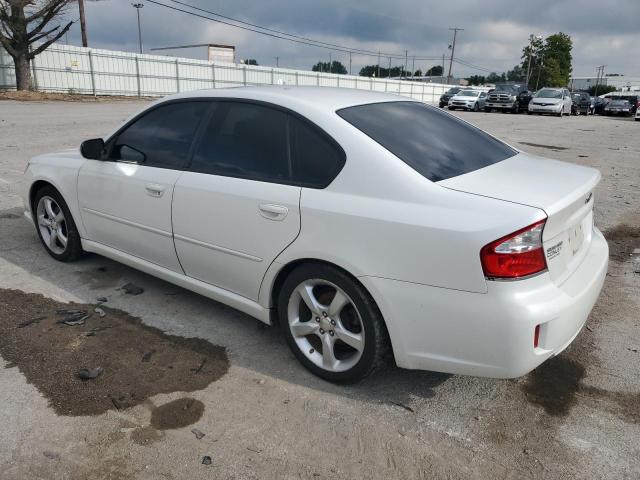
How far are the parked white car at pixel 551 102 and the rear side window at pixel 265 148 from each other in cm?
3397

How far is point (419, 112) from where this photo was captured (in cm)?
355

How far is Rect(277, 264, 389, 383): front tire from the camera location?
274 cm

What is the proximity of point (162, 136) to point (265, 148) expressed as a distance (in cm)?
102

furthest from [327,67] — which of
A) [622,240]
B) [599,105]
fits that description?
[622,240]

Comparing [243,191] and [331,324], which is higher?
[243,191]

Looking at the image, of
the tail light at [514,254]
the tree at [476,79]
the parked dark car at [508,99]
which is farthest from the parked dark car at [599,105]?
the tree at [476,79]

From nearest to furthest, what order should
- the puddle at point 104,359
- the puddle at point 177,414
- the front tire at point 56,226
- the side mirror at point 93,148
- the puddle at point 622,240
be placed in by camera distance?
the puddle at point 177,414 < the puddle at point 104,359 < the side mirror at point 93,148 < the front tire at point 56,226 < the puddle at point 622,240

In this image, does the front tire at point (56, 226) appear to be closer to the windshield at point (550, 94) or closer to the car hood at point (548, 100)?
the car hood at point (548, 100)

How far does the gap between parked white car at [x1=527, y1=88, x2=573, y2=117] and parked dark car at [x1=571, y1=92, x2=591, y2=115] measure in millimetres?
3836

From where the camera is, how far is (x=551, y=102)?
108 feet

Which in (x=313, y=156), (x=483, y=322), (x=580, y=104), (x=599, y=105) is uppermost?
(x=313, y=156)

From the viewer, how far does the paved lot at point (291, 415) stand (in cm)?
241

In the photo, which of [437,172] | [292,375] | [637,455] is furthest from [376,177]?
[637,455]

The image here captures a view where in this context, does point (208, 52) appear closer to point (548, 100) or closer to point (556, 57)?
point (548, 100)
